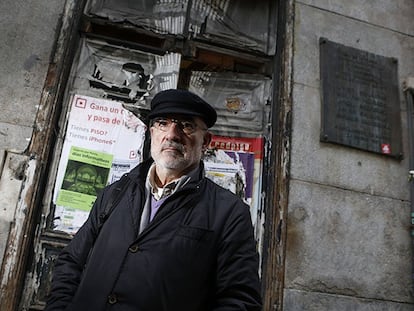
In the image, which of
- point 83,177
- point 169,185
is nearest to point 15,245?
point 83,177

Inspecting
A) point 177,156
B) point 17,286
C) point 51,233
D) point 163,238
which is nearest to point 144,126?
point 51,233

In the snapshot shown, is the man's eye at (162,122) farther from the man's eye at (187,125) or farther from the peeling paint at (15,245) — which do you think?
the peeling paint at (15,245)

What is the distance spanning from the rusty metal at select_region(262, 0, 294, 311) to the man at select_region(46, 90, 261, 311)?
2.30 meters

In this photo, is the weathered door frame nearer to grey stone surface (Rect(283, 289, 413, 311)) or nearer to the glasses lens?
grey stone surface (Rect(283, 289, 413, 311))

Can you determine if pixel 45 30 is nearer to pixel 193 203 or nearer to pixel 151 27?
pixel 151 27

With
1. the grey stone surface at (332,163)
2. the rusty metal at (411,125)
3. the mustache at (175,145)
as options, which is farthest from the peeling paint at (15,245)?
the rusty metal at (411,125)

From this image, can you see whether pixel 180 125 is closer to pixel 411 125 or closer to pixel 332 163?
pixel 332 163

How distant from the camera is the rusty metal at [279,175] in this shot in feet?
13.6

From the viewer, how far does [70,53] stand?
4453mm

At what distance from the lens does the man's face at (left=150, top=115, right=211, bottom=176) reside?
2178mm

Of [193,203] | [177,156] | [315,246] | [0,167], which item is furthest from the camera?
[315,246]

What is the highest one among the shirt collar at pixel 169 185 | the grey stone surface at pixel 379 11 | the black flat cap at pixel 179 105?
the grey stone surface at pixel 379 11

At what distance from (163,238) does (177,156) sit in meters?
0.50

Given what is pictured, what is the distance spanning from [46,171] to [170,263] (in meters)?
2.65
